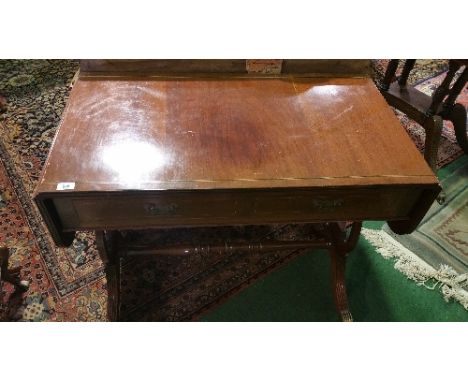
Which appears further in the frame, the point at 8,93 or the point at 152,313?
the point at 8,93

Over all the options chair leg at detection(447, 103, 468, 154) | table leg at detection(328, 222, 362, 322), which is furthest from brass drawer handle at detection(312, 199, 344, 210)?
chair leg at detection(447, 103, 468, 154)

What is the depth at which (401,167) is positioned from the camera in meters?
1.10

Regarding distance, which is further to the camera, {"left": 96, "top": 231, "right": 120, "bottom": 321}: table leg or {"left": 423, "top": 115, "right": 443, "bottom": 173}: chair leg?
{"left": 423, "top": 115, "right": 443, "bottom": 173}: chair leg

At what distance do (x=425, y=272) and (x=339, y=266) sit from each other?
0.45m

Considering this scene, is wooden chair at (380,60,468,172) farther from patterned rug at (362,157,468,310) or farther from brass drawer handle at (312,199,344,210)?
brass drawer handle at (312,199,344,210)

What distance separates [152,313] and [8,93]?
197cm

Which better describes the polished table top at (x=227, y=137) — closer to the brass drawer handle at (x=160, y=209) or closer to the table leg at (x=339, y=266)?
the brass drawer handle at (x=160, y=209)

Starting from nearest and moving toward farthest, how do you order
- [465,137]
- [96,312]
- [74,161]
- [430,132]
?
[74,161] < [96,312] < [430,132] < [465,137]

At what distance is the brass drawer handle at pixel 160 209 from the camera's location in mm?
1070

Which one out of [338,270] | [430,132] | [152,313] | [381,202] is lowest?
[152,313]

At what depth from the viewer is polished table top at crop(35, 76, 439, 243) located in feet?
3.38

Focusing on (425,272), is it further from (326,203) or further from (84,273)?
(84,273)

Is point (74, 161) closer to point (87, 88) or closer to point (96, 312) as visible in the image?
point (87, 88)

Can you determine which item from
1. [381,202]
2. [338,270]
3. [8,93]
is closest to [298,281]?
[338,270]
